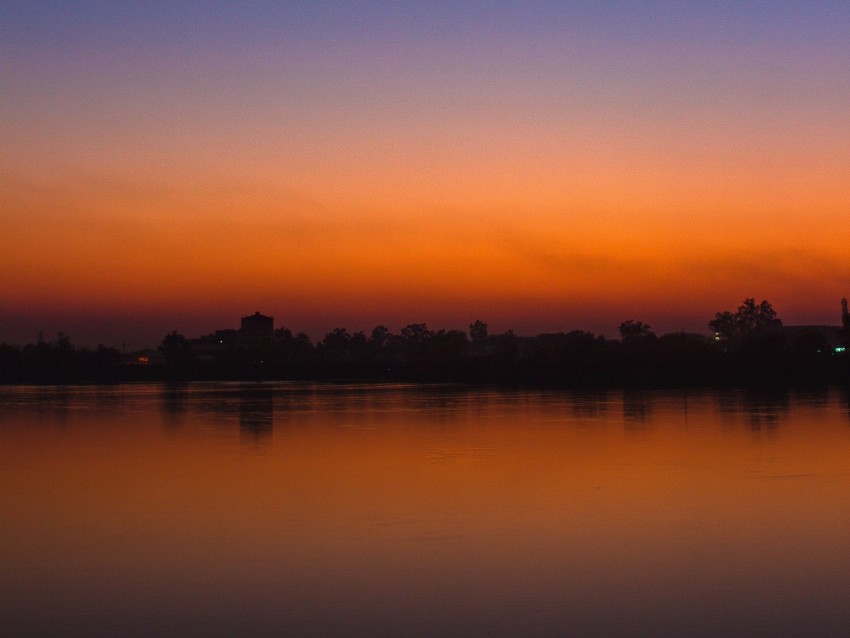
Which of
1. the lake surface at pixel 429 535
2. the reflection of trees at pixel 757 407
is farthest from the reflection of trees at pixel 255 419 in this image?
the reflection of trees at pixel 757 407

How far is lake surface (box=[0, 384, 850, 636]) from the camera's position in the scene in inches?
346

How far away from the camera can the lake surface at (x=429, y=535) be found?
346 inches

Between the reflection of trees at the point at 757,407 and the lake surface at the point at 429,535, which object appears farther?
the reflection of trees at the point at 757,407

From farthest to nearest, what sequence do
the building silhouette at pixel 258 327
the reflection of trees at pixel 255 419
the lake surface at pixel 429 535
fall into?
the building silhouette at pixel 258 327 → the reflection of trees at pixel 255 419 → the lake surface at pixel 429 535

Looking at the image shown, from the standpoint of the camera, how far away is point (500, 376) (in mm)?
88938

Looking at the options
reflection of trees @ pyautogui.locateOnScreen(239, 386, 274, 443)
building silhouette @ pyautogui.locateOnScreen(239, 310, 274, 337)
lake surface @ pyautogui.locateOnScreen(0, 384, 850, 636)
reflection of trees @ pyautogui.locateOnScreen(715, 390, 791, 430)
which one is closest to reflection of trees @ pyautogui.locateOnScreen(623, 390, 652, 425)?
reflection of trees @ pyautogui.locateOnScreen(715, 390, 791, 430)

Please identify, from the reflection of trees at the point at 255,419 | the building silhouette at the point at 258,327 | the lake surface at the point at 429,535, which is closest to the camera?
the lake surface at the point at 429,535

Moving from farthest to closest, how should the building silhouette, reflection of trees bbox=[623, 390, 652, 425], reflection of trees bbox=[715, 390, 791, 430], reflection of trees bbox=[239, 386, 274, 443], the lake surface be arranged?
the building silhouette < reflection of trees bbox=[623, 390, 652, 425] < reflection of trees bbox=[715, 390, 791, 430] < reflection of trees bbox=[239, 386, 274, 443] < the lake surface

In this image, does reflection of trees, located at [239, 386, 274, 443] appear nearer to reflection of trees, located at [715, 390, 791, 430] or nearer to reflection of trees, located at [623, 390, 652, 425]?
reflection of trees, located at [623, 390, 652, 425]

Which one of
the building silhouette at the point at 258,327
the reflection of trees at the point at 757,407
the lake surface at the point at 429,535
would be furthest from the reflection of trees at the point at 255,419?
the building silhouette at the point at 258,327

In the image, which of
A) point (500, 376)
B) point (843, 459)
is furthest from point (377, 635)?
point (500, 376)

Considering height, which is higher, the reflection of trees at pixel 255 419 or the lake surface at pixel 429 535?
the reflection of trees at pixel 255 419

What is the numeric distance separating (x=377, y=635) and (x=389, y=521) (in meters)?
4.99

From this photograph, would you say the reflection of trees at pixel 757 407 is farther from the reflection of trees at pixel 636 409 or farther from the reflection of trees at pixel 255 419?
the reflection of trees at pixel 255 419
